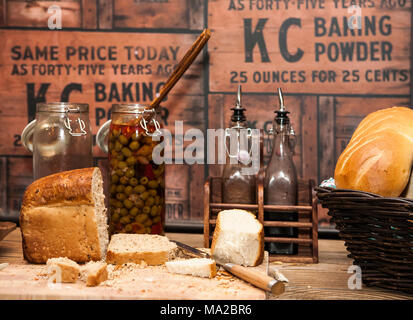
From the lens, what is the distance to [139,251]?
1.21 meters

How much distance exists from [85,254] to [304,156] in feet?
2.62

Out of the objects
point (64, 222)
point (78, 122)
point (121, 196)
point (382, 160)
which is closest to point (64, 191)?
point (64, 222)

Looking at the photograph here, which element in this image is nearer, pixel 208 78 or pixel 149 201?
pixel 149 201

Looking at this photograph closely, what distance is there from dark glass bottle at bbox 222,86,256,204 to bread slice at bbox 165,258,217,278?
0.28 meters

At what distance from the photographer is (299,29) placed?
Answer: 1627mm

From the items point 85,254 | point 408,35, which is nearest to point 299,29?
point 408,35

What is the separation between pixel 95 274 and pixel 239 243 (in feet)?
1.14

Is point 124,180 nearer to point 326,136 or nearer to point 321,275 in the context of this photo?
point 321,275

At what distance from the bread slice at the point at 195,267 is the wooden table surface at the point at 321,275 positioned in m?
0.15

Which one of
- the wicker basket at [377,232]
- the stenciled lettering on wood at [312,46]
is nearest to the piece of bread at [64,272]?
Answer: the wicker basket at [377,232]

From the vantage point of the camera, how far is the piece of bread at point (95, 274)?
3.44ft

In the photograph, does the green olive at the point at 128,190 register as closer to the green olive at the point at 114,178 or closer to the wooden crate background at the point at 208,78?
the green olive at the point at 114,178
